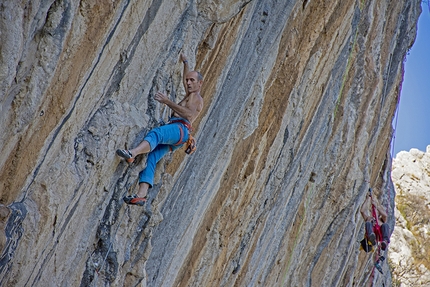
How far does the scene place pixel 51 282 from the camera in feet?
19.1

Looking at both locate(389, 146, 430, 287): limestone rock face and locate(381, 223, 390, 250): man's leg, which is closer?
locate(381, 223, 390, 250): man's leg

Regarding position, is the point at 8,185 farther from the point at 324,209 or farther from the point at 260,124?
the point at 324,209

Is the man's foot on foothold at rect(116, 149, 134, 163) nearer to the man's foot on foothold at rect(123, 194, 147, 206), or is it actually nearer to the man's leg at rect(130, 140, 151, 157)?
the man's leg at rect(130, 140, 151, 157)

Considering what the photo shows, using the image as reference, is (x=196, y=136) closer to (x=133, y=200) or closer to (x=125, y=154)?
(x=133, y=200)

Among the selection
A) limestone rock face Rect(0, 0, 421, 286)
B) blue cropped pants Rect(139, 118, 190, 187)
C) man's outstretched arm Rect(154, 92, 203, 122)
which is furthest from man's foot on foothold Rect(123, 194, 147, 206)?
man's outstretched arm Rect(154, 92, 203, 122)

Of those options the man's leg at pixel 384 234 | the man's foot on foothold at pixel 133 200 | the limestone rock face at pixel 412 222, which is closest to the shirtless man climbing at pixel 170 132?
the man's foot on foothold at pixel 133 200

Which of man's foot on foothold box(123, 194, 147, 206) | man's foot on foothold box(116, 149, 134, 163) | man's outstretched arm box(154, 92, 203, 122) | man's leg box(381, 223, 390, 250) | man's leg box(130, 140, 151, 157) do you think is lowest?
man's foot on foothold box(123, 194, 147, 206)

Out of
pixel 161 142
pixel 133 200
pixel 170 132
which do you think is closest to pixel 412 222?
pixel 170 132

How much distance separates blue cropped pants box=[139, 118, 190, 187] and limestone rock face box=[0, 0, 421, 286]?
0.48 feet

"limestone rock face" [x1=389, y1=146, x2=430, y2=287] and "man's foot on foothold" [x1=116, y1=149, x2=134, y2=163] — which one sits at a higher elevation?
"limestone rock face" [x1=389, y1=146, x2=430, y2=287]

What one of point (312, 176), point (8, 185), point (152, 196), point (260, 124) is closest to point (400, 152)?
point (312, 176)

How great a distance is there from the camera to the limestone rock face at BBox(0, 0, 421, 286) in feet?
17.5

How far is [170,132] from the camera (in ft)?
21.9

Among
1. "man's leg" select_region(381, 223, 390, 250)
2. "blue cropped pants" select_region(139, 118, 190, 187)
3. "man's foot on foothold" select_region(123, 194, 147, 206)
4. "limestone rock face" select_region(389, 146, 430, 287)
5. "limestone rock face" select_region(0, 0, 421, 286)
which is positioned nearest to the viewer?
"limestone rock face" select_region(0, 0, 421, 286)
